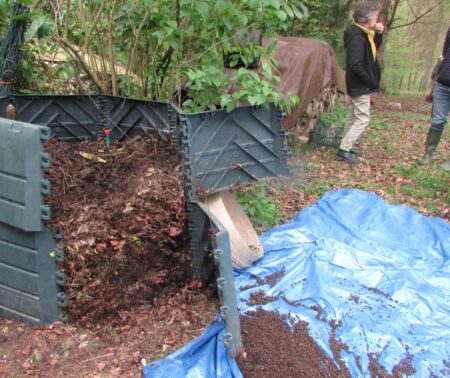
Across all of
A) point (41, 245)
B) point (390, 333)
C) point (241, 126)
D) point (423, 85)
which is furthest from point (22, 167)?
point (423, 85)

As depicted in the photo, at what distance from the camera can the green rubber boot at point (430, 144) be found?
5.70 m

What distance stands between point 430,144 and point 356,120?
41.5 inches

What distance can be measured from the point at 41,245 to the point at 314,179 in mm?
3684

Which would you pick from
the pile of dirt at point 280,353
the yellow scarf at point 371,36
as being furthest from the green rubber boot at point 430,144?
the pile of dirt at point 280,353

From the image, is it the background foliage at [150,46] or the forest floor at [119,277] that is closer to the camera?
the forest floor at [119,277]

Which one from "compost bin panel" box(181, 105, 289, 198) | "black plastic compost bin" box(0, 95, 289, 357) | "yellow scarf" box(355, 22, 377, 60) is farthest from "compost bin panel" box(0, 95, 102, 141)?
"yellow scarf" box(355, 22, 377, 60)

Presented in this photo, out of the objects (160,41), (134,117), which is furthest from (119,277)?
(160,41)

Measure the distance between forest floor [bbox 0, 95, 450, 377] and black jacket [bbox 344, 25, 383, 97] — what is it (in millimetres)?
3530

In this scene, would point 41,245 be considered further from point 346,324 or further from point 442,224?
point 442,224

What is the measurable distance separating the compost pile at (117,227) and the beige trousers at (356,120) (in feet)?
11.6

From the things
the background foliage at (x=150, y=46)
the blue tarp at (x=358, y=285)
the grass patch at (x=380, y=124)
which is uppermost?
the background foliage at (x=150, y=46)

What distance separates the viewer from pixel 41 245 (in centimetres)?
246

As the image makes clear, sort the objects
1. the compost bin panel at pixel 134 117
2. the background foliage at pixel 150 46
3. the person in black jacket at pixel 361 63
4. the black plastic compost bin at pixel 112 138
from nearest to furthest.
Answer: the black plastic compost bin at pixel 112 138
the background foliage at pixel 150 46
the compost bin panel at pixel 134 117
the person in black jacket at pixel 361 63

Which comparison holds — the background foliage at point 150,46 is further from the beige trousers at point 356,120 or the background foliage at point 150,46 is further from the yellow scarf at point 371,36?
the beige trousers at point 356,120
